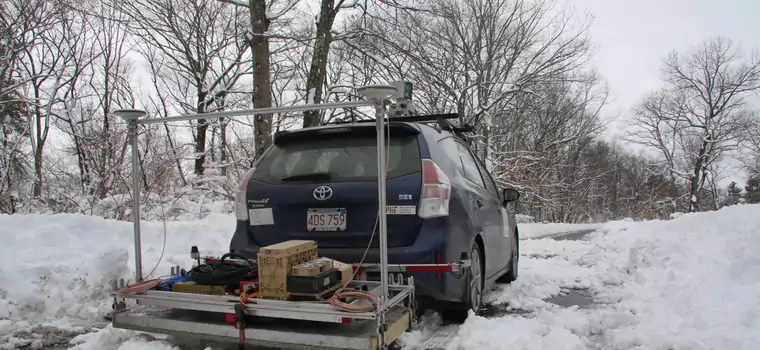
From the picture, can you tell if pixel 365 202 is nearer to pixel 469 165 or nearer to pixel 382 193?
pixel 382 193

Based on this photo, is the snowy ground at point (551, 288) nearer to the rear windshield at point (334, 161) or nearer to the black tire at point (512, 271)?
the black tire at point (512, 271)

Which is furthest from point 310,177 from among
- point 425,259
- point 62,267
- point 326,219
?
point 62,267

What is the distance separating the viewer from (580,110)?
31.5 metres

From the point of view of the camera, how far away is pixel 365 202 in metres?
3.78

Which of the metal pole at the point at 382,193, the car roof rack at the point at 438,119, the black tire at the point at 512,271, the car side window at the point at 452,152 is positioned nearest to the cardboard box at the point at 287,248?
the metal pole at the point at 382,193

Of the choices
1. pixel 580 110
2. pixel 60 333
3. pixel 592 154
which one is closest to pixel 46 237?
pixel 60 333

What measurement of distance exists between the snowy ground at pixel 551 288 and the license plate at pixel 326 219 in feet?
3.24

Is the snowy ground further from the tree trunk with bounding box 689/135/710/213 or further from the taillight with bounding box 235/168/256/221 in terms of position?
the tree trunk with bounding box 689/135/710/213

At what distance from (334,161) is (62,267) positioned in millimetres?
3074

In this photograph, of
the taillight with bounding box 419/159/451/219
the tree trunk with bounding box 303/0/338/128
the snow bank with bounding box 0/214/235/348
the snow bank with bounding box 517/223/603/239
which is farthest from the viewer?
the snow bank with bounding box 517/223/603/239

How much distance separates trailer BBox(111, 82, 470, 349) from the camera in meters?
2.88

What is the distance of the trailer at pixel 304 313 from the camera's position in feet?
9.45

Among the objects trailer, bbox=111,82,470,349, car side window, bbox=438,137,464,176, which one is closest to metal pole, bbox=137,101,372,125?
trailer, bbox=111,82,470,349

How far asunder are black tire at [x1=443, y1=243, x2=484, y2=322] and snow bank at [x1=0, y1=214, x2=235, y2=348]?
2.95 metres
